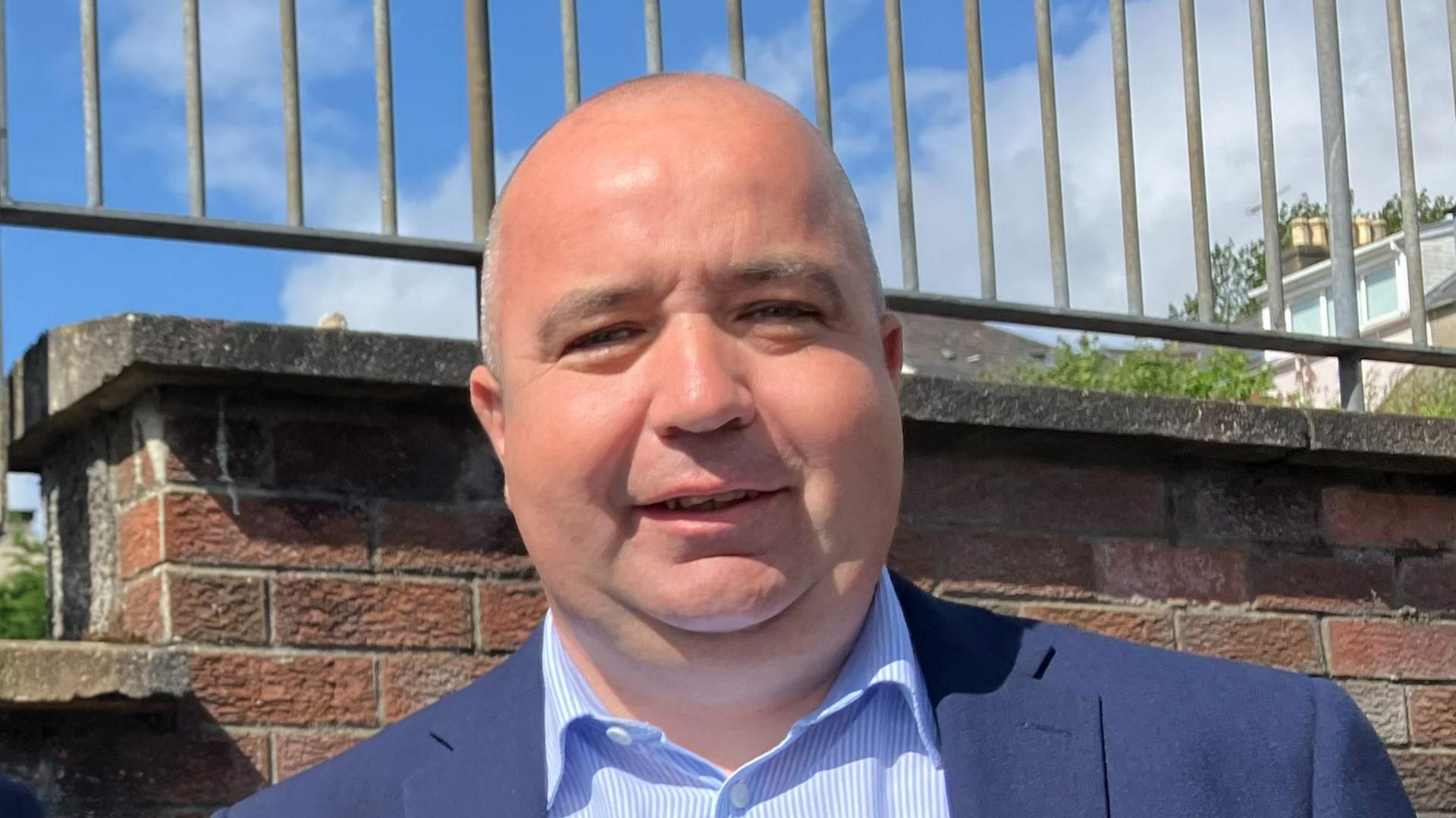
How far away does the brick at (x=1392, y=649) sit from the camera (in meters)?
3.69

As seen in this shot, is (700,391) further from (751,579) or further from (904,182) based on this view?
(904,182)

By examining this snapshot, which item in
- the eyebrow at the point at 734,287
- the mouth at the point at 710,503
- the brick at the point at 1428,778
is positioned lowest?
the brick at the point at 1428,778

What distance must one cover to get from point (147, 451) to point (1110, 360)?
30.4ft

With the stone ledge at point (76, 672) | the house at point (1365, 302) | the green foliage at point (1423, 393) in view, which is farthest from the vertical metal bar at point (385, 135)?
the green foliage at point (1423, 393)

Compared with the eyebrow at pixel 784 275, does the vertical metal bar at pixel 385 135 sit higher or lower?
higher

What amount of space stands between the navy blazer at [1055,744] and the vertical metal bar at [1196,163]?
1773 millimetres

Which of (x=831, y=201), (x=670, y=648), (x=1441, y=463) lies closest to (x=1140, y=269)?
(x=1441, y=463)

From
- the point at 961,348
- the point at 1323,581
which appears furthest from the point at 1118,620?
the point at 961,348

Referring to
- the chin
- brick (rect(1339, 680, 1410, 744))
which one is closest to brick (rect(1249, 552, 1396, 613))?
brick (rect(1339, 680, 1410, 744))

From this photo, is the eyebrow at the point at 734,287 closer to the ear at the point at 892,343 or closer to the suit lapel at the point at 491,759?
the ear at the point at 892,343

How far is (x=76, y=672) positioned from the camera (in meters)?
2.62

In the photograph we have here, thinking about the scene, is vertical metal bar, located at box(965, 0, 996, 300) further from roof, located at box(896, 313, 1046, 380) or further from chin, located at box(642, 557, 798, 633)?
roof, located at box(896, 313, 1046, 380)

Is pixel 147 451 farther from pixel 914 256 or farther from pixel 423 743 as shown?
pixel 914 256

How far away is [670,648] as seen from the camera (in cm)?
195
